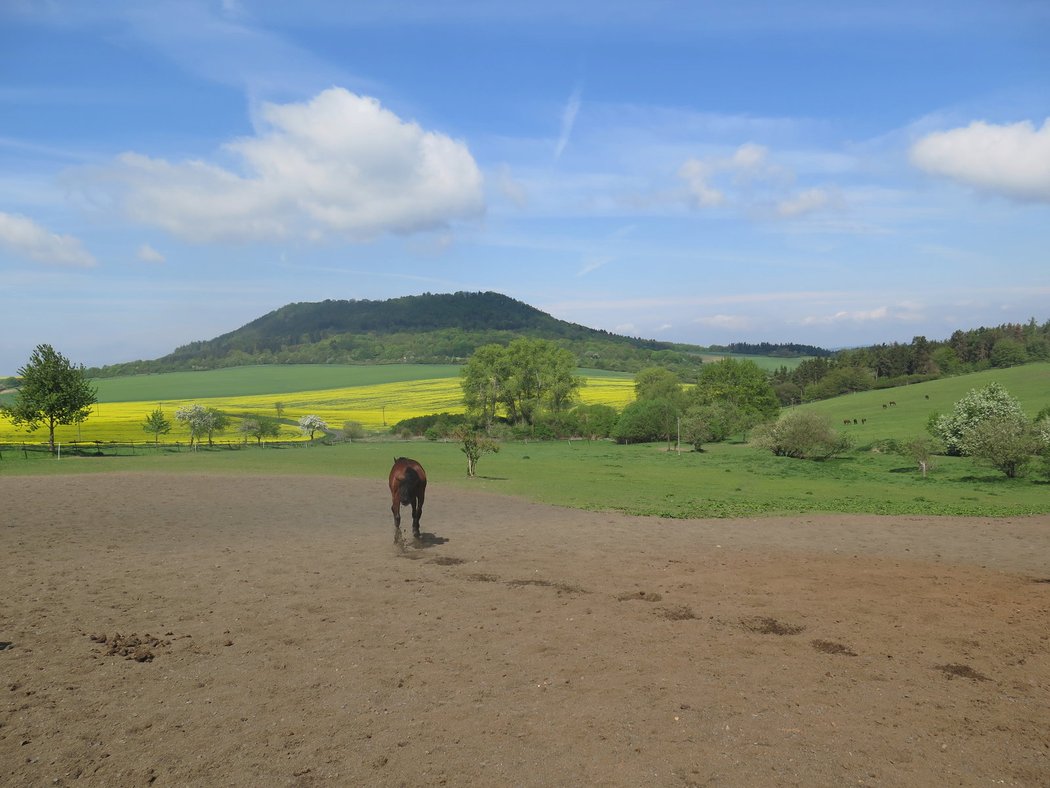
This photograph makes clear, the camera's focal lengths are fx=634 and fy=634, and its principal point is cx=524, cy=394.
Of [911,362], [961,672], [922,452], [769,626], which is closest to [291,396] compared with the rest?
[922,452]

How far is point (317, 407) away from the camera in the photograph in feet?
331

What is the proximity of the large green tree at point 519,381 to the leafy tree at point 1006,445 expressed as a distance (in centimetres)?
4662

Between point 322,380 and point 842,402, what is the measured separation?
334 ft

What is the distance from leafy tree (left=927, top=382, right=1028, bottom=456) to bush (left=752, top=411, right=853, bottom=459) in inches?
287

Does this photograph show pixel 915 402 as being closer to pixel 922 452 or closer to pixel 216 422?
pixel 922 452

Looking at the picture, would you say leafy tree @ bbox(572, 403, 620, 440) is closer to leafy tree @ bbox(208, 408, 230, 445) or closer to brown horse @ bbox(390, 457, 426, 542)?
leafy tree @ bbox(208, 408, 230, 445)

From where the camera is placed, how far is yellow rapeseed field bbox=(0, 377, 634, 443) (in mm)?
61875

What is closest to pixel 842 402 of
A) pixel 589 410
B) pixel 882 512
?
pixel 589 410

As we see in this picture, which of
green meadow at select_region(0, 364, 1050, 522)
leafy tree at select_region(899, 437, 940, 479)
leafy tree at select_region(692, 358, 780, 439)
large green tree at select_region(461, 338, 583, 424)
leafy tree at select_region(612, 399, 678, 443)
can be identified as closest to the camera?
green meadow at select_region(0, 364, 1050, 522)

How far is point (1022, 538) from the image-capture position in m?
17.8

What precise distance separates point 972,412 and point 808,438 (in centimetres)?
1247

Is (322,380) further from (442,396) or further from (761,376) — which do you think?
(761,376)

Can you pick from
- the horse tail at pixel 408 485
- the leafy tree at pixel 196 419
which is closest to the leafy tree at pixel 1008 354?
the leafy tree at pixel 196 419

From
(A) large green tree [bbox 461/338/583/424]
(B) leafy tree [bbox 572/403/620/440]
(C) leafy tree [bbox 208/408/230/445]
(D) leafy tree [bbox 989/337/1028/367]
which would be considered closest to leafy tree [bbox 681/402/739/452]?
(B) leafy tree [bbox 572/403/620/440]
